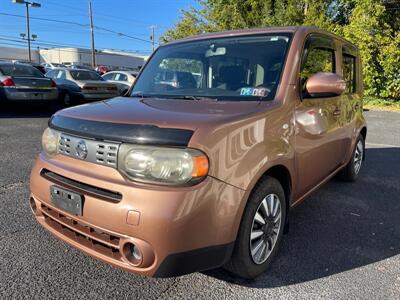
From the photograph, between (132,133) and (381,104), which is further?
(381,104)

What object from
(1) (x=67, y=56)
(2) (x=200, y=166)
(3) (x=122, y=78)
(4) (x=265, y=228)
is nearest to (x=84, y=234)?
(2) (x=200, y=166)

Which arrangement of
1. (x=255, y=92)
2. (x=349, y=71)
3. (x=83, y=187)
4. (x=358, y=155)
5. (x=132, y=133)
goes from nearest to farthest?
(x=132, y=133) → (x=83, y=187) → (x=255, y=92) → (x=349, y=71) → (x=358, y=155)

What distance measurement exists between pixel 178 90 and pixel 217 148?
1261 millimetres

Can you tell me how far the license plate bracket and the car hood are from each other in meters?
0.49

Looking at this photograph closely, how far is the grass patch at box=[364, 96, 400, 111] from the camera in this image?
15096 millimetres

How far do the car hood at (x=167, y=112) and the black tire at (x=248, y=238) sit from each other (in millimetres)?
525

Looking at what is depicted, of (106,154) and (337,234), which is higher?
(106,154)

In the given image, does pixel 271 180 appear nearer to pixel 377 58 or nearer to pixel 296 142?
pixel 296 142

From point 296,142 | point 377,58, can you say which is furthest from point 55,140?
point 377,58

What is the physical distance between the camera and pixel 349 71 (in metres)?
4.41

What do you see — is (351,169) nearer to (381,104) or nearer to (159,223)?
(159,223)

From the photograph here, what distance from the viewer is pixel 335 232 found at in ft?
11.3

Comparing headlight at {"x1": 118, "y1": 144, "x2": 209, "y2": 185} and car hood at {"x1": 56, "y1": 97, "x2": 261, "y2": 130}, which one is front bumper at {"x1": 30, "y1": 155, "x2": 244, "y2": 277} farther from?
car hood at {"x1": 56, "y1": 97, "x2": 261, "y2": 130}

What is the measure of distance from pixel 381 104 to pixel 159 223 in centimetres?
1584
